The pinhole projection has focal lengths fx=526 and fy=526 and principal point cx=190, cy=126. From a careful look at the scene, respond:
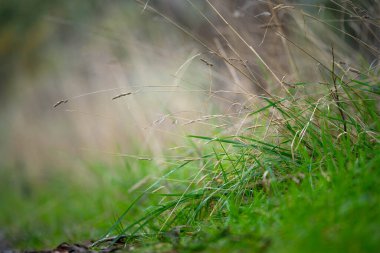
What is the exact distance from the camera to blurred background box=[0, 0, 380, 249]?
9.99 ft

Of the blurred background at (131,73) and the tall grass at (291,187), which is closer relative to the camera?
the tall grass at (291,187)

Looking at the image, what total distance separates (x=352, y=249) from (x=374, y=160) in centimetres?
66

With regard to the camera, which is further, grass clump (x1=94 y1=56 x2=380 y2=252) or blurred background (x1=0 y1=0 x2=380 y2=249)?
blurred background (x1=0 y1=0 x2=380 y2=249)

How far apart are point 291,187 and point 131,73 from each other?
4390 mm

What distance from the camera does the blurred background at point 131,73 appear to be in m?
3.04

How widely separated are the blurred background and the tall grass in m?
0.18

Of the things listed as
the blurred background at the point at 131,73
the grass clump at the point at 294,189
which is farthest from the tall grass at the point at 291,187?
the blurred background at the point at 131,73

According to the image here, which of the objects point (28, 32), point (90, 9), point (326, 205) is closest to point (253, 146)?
point (326, 205)

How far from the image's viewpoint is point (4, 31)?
10688 millimetres

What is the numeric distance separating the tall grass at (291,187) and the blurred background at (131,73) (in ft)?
0.58

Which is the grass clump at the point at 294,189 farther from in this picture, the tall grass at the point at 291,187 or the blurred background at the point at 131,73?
the blurred background at the point at 131,73

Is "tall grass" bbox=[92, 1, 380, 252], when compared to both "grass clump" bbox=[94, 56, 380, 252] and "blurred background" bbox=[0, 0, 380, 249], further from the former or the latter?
"blurred background" bbox=[0, 0, 380, 249]

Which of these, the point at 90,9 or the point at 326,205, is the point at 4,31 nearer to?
the point at 90,9

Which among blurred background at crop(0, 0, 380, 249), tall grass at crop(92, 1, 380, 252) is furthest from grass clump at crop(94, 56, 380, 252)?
blurred background at crop(0, 0, 380, 249)
